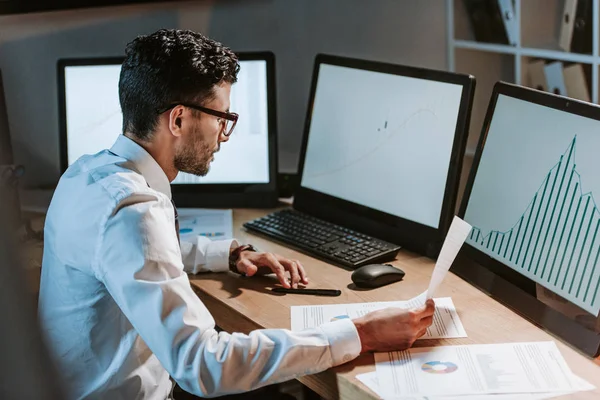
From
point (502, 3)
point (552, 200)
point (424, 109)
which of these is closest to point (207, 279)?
point (424, 109)

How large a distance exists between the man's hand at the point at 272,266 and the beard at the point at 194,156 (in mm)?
258

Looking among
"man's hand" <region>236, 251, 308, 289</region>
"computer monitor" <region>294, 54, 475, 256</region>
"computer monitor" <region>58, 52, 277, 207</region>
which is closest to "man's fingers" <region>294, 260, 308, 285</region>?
"man's hand" <region>236, 251, 308, 289</region>

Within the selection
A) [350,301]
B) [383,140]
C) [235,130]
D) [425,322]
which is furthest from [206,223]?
[425,322]

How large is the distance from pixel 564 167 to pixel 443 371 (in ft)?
1.48

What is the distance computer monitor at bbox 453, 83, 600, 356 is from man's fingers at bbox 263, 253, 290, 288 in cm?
38

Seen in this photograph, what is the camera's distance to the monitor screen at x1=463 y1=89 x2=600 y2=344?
1283 millimetres

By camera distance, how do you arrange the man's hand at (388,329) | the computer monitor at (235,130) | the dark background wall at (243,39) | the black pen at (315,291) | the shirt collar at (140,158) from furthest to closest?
1. the dark background wall at (243,39)
2. the computer monitor at (235,130)
3. the black pen at (315,291)
4. the shirt collar at (140,158)
5. the man's hand at (388,329)

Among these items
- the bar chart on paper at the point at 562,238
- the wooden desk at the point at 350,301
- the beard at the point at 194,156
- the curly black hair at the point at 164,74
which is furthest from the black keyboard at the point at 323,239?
the curly black hair at the point at 164,74

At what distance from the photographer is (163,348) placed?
1108mm

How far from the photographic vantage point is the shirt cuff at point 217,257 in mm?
1643

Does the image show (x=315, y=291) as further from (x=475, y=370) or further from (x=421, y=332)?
(x=475, y=370)

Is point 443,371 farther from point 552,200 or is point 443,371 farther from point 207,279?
point 207,279

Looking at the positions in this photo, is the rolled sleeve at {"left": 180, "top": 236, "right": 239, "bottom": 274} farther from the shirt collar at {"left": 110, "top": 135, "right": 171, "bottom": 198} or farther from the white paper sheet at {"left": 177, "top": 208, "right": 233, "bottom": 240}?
the shirt collar at {"left": 110, "top": 135, "right": 171, "bottom": 198}

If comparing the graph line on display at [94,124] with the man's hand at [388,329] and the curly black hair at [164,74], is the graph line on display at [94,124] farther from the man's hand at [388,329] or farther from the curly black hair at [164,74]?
the man's hand at [388,329]
